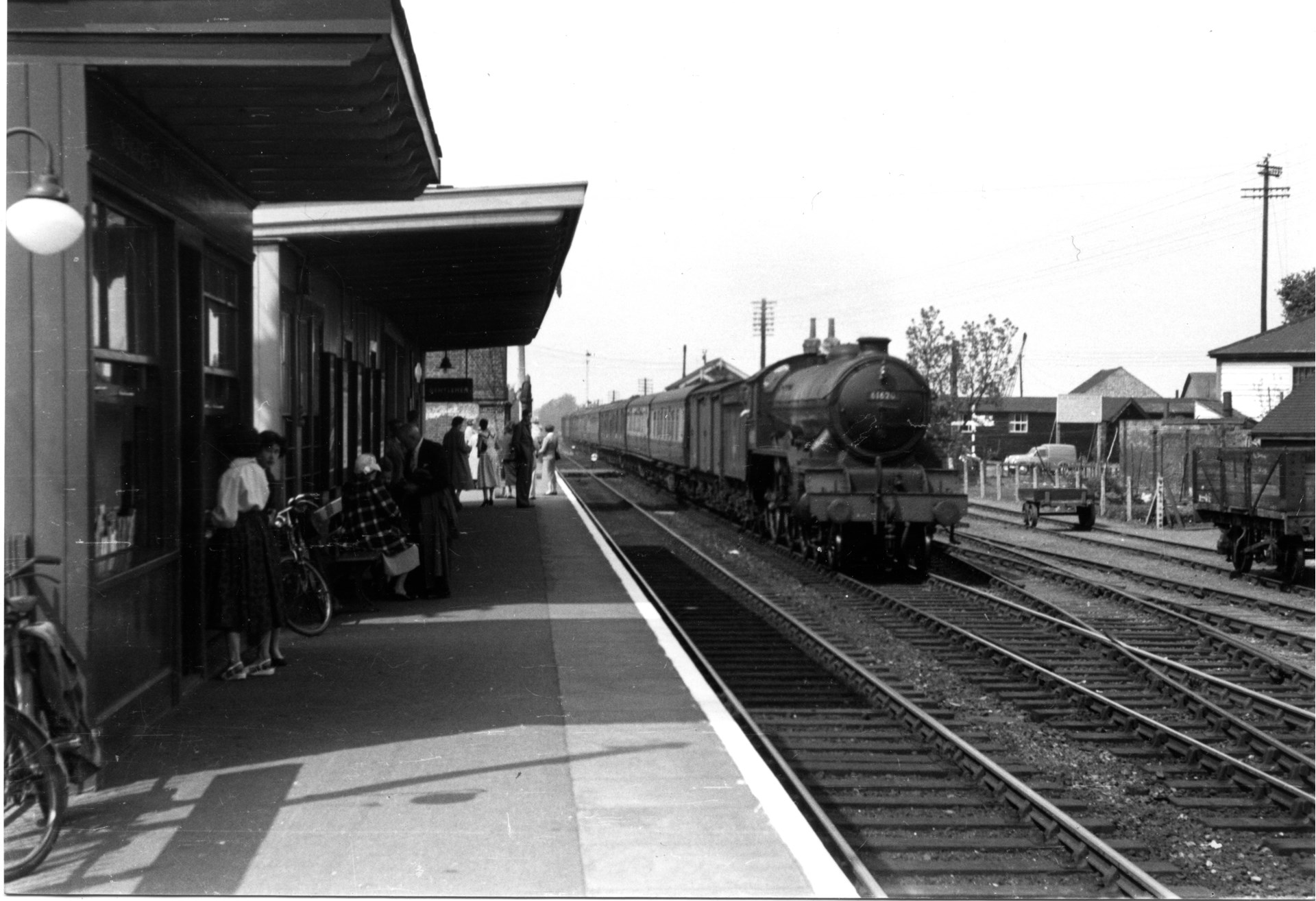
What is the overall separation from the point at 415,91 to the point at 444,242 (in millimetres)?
5226

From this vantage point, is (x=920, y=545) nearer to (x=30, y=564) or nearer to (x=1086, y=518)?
(x=1086, y=518)

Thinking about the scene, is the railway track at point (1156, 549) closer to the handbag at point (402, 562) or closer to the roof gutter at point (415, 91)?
the handbag at point (402, 562)

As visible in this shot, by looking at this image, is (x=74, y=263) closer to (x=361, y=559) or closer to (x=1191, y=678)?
(x=361, y=559)

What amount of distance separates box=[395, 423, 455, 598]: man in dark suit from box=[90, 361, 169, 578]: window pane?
455 cm

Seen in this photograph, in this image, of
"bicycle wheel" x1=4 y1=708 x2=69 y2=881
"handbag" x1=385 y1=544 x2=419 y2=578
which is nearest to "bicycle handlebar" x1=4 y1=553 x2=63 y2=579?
"bicycle wheel" x1=4 y1=708 x2=69 y2=881

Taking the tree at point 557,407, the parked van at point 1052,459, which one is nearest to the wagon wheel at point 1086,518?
the parked van at point 1052,459

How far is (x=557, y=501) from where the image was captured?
83.1 feet

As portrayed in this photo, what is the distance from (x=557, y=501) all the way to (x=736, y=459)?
17.2 feet

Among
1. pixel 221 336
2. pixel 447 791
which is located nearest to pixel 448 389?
pixel 221 336

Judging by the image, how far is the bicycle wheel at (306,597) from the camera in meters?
9.36

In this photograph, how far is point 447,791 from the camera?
559 cm

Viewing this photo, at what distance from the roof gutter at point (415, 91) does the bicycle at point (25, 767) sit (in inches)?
101

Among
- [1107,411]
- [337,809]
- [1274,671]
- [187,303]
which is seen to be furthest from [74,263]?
[1107,411]

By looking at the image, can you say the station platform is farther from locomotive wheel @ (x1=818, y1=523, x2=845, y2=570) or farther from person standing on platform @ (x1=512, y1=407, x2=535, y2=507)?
person standing on platform @ (x1=512, y1=407, x2=535, y2=507)
